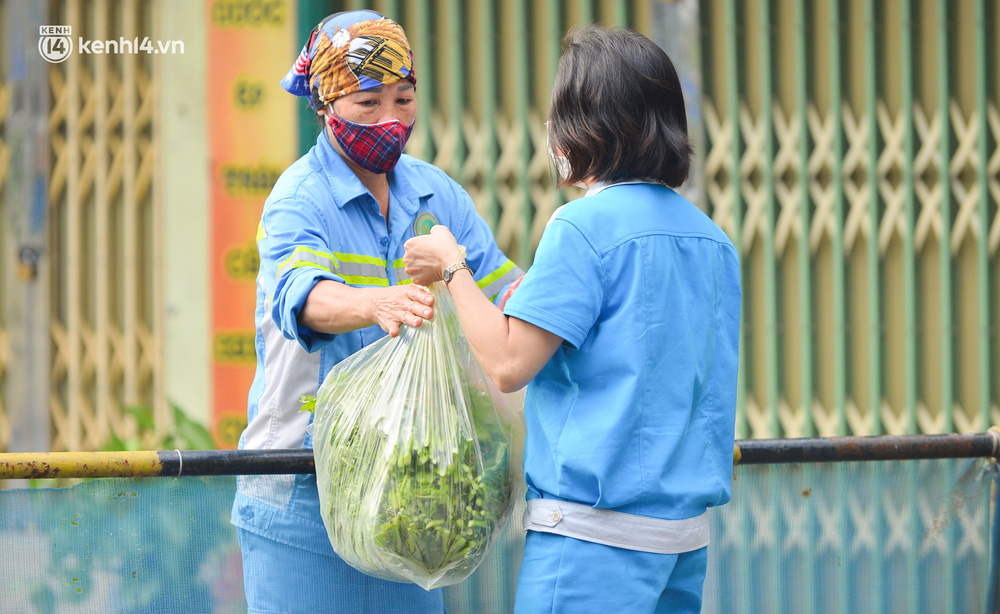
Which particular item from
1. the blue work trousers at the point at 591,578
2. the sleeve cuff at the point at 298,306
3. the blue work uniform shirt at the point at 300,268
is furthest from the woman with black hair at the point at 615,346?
the blue work uniform shirt at the point at 300,268

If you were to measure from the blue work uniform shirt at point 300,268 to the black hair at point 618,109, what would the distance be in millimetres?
532

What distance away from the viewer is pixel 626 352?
1589 millimetres

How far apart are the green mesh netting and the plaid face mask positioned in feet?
2.38

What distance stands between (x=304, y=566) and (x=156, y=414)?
3.23 m

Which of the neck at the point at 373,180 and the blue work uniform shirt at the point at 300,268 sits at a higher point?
the neck at the point at 373,180

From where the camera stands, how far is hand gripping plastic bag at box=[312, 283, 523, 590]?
5.43 ft

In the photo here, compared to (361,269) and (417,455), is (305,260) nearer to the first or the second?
(361,269)

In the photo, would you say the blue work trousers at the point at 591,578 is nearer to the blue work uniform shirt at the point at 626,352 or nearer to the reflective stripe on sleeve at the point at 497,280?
the blue work uniform shirt at the point at 626,352

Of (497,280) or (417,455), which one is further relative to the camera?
(497,280)

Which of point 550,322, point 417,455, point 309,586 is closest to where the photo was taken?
point 550,322

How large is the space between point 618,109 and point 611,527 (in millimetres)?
687

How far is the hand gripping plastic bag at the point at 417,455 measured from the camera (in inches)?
65.2

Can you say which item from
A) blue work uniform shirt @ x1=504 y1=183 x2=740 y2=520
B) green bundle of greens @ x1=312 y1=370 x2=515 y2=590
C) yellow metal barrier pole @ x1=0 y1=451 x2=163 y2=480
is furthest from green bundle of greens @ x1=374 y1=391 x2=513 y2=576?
yellow metal barrier pole @ x1=0 y1=451 x2=163 y2=480

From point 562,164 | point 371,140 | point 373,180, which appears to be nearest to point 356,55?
point 371,140
